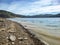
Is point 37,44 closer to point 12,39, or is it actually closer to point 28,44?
point 28,44

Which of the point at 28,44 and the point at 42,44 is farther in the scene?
the point at 42,44

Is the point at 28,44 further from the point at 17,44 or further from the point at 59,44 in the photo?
the point at 59,44

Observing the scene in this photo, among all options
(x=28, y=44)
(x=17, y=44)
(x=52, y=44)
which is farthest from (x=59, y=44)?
(x=17, y=44)

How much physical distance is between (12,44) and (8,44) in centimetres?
24

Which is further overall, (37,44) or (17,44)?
(37,44)

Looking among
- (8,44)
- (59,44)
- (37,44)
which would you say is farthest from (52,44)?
(8,44)

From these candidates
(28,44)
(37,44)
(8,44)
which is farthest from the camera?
(37,44)

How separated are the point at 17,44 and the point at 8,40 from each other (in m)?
0.69

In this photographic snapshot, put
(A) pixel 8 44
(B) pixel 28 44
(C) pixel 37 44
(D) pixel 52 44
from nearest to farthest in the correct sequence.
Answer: (A) pixel 8 44, (B) pixel 28 44, (C) pixel 37 44, (D) pixel 52 44

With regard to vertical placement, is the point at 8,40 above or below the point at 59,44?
above

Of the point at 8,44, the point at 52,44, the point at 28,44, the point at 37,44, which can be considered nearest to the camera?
the point at 8,44

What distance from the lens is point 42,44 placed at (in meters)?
8.74

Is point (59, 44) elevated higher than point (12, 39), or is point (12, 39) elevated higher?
point (12, 39)

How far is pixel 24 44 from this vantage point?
805cm
